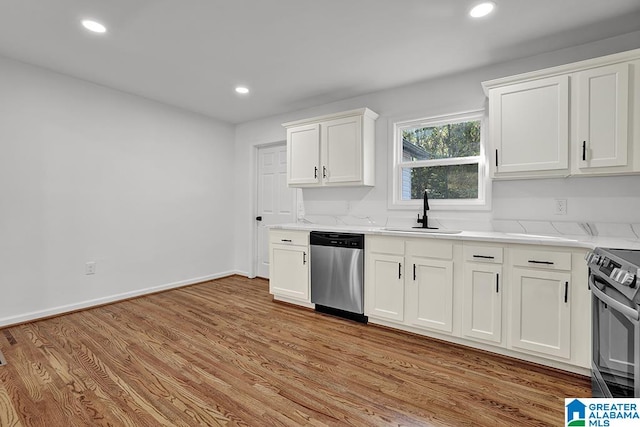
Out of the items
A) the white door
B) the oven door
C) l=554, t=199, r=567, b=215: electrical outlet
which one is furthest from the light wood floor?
the white door

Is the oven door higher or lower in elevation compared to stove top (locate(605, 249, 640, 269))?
lower

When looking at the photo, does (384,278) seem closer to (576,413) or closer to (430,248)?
(430,248)

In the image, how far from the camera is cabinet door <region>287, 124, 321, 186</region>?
374 cm

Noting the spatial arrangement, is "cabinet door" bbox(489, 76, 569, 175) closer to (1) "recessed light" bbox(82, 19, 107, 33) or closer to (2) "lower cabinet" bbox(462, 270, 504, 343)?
(2) "lower cabinet" bbox(462, 270, 504, 343)

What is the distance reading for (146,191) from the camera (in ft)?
13.2

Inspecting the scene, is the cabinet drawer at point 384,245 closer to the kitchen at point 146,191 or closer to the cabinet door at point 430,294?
the cabinet door at point 430,294

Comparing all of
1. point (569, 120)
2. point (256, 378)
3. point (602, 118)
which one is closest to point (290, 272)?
point (256, 378)

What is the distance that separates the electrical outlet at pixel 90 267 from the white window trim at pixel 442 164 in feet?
11.3

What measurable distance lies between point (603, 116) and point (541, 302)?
55.7 inches

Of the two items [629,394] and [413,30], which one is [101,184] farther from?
[629,394]

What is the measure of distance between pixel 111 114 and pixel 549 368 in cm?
494

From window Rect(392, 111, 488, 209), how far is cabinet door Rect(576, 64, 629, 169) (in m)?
0.82

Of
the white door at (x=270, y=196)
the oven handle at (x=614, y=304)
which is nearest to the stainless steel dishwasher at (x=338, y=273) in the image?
the white door at (x=270, y=196)

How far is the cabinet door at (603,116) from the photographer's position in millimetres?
2168
